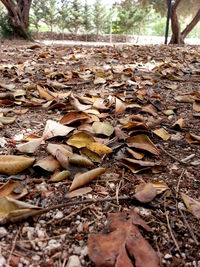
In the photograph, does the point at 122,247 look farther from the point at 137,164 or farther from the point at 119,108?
the point at 119,108

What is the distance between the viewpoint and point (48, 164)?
2.42ft

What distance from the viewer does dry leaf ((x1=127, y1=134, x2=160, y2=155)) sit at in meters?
0.83

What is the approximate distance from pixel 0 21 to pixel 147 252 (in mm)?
5767

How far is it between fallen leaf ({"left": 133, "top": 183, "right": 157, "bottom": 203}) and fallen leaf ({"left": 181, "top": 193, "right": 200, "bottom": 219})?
81 millimetres

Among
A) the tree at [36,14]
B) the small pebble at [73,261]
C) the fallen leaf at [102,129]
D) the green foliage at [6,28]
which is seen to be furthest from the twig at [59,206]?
the tree at [36,14]

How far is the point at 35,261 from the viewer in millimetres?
475

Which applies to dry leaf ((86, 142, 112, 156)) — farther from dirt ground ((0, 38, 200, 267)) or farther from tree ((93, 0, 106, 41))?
tree ((93, 0, 106, 41))

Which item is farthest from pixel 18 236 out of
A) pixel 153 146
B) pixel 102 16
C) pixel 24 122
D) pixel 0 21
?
pixel 102 16

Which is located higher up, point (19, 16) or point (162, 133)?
point (19, 16)

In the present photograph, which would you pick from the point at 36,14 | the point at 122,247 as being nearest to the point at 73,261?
the point at 122,247

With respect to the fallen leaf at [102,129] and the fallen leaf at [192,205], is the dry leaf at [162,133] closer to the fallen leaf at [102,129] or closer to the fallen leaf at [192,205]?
the fallen leaf at [102,129]

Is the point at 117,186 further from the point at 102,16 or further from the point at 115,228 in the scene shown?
the point at 102,16

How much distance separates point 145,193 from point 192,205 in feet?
0.39

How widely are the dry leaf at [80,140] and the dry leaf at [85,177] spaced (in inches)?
5.6
